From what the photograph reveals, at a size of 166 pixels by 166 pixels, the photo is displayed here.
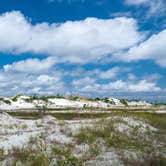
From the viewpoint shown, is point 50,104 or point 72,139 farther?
point 50,104

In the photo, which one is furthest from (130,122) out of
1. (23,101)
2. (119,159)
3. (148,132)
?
(23,101)

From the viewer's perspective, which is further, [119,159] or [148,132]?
[148,132]

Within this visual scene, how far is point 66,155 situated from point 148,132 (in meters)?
13.0

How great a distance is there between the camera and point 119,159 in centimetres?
1828

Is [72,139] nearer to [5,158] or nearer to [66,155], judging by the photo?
[66,155]

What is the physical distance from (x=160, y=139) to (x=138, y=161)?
993 centimetres

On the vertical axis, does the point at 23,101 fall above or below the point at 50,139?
above

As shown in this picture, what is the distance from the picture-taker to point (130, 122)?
33.5 metres

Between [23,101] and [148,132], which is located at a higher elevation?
[23,101]

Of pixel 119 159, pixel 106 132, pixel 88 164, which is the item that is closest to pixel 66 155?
pixel 88 164

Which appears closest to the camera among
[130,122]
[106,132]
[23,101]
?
[106,132]

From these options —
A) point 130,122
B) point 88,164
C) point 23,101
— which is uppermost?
point 23,101

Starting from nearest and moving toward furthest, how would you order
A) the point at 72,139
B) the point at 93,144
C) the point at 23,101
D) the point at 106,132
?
1. the point at 93,144
2. the point at 72,139
3. the point at 106,132
4. the point at 23,101

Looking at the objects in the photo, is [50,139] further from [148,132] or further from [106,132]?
[148,132]
